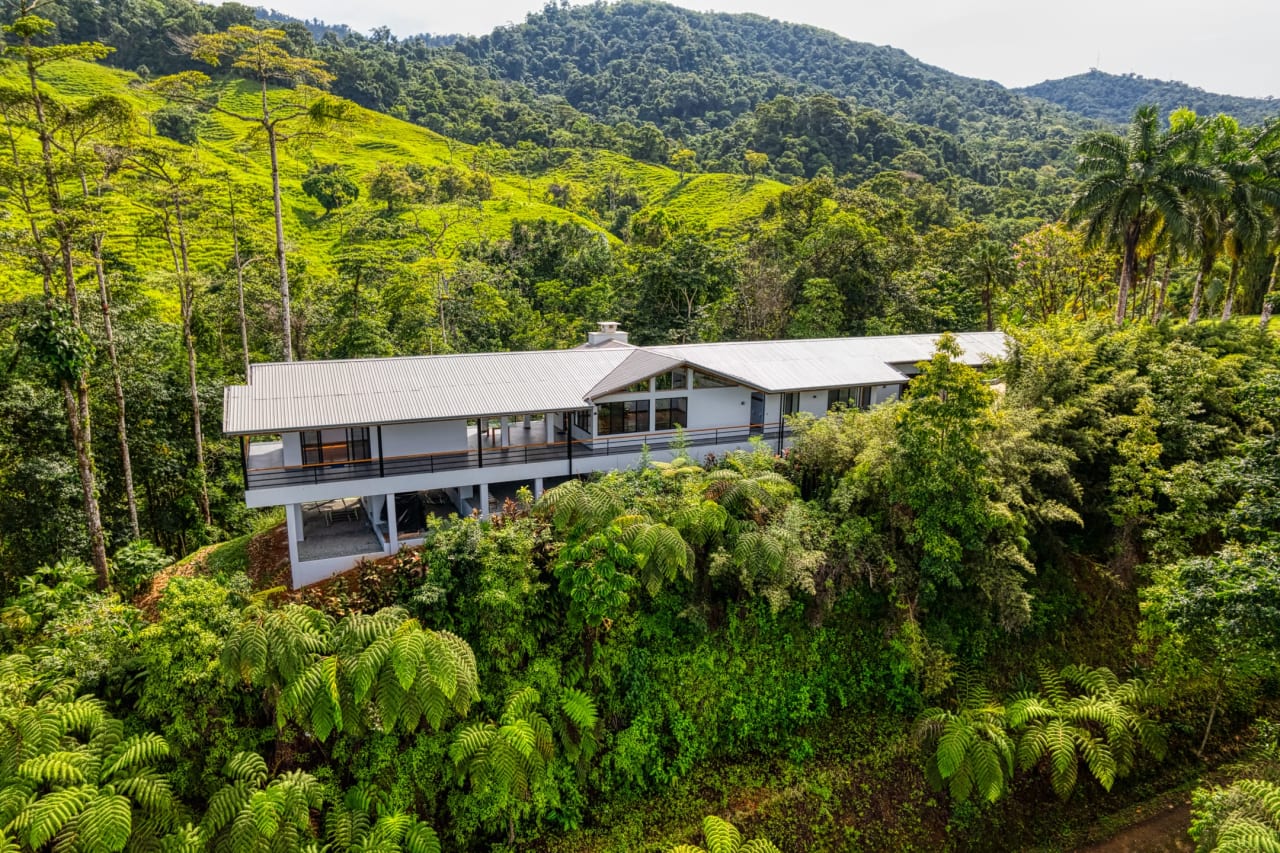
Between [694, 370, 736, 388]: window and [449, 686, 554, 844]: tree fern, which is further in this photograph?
[694, 370, 736, 388]: window

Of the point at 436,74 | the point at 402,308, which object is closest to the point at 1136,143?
the point at 402,308

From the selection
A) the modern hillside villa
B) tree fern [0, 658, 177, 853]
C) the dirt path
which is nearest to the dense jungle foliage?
tree fern [0, 658, 177, 853]

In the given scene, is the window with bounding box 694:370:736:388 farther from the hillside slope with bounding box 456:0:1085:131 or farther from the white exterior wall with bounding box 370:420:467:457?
the hillside slope with bounding box 456:0:1085:131

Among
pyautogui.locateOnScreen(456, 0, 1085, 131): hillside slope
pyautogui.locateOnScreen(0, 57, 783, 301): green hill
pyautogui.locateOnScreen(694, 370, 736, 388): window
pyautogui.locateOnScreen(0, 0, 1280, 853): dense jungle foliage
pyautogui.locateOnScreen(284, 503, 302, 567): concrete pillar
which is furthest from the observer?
pyautogui.locateOnScreen(456, 0, 1085, 131): hillside slope

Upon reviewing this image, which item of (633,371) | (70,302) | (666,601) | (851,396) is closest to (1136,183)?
(851,396)

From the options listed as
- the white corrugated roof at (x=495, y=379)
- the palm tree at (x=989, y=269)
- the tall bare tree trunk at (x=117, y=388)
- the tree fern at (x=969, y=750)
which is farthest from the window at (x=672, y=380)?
the palm tree at (x=989, y=269)

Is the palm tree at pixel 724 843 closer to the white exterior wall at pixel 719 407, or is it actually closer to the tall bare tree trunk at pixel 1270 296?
the white exterior wall at pixel 719 407

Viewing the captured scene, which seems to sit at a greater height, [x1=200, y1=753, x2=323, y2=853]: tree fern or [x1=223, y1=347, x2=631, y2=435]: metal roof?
[x1=223, y1=347, x2=631, y2=435]: metal roof

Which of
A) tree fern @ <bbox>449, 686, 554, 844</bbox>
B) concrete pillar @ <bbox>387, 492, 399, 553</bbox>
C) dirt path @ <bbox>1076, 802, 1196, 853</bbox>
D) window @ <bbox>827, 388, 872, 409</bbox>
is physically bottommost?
dirt path @ <bbox>1076, 802, 1196, 853</bbox>
